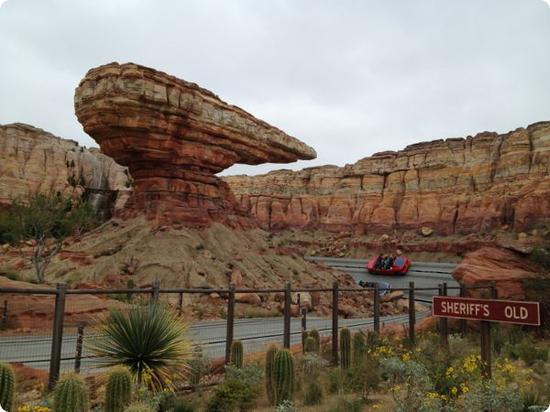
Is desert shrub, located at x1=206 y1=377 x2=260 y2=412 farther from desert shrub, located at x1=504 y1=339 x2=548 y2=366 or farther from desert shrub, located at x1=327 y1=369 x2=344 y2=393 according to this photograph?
desert shrub, located at x1=504 y1=339 x2=548 y2=366

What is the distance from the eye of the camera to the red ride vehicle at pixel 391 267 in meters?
38.2

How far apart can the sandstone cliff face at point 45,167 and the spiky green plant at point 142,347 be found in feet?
Result: 148

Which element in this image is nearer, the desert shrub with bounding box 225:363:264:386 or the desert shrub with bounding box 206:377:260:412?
the desert shrub with bounding box 206:377:260:412

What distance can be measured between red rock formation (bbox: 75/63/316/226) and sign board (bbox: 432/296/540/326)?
18.4 m

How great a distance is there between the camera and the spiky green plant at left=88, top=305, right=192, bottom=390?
22.5 feet

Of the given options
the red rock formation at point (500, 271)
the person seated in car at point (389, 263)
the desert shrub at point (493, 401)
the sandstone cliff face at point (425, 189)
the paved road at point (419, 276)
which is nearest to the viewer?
the desert shrub at point (493, 401)

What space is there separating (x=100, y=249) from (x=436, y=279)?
986 inches

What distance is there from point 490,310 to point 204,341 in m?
7.25

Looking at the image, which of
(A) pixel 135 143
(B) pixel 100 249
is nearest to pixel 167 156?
(A) pixel 135 143

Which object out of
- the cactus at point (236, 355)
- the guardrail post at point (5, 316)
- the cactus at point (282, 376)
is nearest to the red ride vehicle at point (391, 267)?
the guardrail post at point (5, 316)

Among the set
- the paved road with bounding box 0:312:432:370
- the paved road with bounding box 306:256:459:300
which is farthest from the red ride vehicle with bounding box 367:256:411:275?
the paved road with bounding box 0:312:432:370

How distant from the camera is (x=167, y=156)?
24.5 metres

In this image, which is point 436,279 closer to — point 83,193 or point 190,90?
point 190,90

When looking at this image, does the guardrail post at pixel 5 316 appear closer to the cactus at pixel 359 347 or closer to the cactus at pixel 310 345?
the cactus at pixel 310 345
